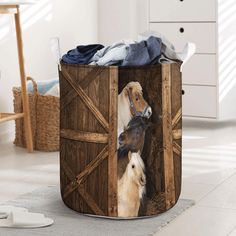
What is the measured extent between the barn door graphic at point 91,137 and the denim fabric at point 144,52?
70mm

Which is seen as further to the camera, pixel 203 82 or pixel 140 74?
pixel 203 82

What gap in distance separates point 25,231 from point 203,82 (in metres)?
2.02

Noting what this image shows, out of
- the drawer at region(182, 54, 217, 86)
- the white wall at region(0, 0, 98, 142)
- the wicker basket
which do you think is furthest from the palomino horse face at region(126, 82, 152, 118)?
the drawer at region(182, 54, 217, 86)

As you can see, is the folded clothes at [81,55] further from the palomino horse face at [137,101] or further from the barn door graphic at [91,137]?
the palomino horse face at [137,101]

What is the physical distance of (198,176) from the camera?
9.79 feet

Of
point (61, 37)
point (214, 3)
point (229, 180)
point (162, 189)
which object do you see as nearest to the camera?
point (162, 189)

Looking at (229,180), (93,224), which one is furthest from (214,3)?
(93,224)

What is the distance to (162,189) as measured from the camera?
239 centimetres

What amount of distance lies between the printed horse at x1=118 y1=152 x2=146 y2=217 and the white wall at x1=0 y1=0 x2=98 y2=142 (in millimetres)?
1503

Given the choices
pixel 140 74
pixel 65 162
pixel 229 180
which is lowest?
pixel 229 180

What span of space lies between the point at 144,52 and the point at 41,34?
1.75 metres

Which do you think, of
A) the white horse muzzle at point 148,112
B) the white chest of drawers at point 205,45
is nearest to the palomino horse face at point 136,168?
the white horse muzzle at point 148,112

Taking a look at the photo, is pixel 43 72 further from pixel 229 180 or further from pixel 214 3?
pixel 229 180

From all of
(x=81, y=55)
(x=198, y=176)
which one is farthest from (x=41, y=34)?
(x=81, y=55)
